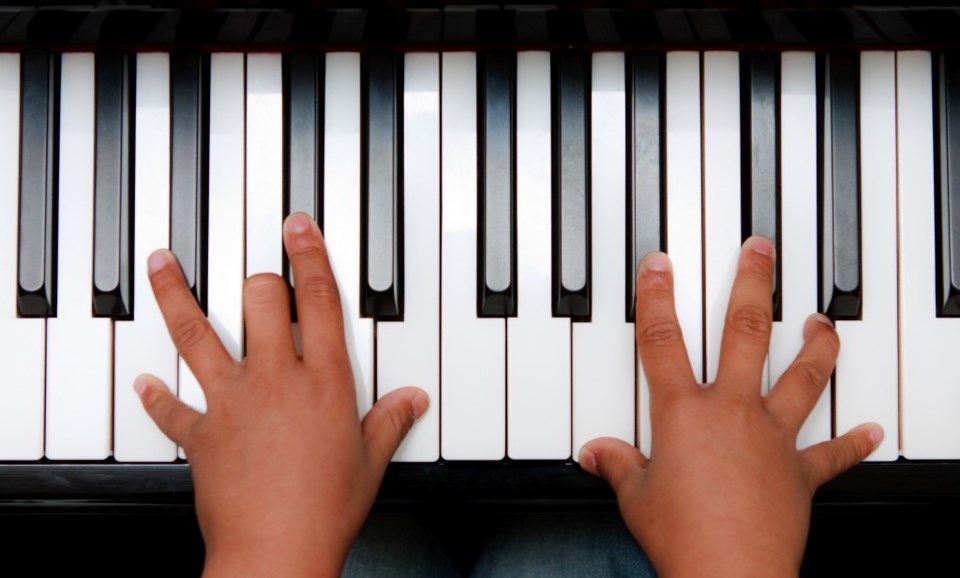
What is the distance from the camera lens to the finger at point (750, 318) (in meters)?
0.76

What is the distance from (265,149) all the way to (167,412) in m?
0.31

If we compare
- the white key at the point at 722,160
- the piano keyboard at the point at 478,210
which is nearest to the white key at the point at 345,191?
the piano keyboard at the point at 478,210

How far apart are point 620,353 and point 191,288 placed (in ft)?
1.58

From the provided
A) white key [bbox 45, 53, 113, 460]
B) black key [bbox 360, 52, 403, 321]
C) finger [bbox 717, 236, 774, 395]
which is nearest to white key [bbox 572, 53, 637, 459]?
finger [bbox 717, 236, 774, 395]

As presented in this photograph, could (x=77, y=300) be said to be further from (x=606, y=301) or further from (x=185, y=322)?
(x=606, y=301)

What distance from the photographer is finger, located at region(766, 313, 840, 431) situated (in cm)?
76

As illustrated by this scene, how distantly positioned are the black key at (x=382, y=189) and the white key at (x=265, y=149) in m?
0.09

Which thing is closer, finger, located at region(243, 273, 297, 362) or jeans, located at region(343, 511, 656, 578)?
finger, located at region(243, 273, 297, 362)

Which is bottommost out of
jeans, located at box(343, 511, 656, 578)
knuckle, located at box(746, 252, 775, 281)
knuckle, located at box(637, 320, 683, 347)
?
jeans, located at box(343, 511, 656, 578)

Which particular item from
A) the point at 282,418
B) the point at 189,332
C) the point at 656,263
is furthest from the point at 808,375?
the point at 189,332

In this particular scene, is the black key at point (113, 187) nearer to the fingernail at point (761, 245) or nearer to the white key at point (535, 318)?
the white key at point (535, 318)

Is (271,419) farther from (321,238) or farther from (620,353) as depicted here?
(620,353)

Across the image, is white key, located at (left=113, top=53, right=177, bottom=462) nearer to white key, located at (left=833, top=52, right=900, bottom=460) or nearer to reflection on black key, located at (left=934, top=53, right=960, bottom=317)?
white key, located at (left=833, top=52, right=900, bottom=460)

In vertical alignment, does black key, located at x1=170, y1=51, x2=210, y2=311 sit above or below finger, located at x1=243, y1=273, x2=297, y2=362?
above
